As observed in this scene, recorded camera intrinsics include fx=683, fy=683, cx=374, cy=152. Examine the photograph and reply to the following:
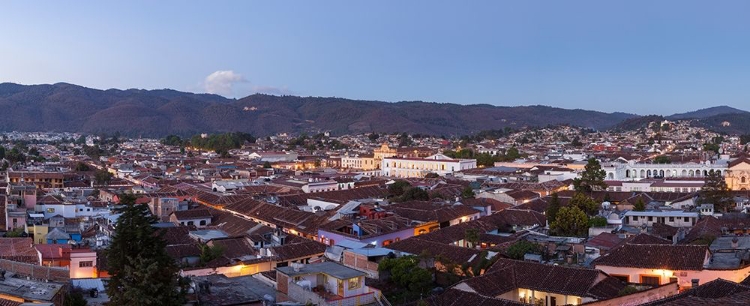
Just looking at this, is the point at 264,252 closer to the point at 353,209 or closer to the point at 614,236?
the point at 353,209

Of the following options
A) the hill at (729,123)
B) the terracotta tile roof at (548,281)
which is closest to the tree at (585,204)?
the terracotta tile roof at (548,281)

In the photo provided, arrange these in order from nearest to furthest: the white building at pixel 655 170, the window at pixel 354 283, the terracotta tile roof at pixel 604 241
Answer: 1. the window at pixel 354 283
2. the terracotta tile roof at pixel 604 241
3. the white building at pixel 655 170

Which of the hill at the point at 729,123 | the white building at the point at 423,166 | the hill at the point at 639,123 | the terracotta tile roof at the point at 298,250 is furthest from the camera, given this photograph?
the hill at the point at 639,123

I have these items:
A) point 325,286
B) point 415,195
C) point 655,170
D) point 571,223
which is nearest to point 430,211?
point 415,195

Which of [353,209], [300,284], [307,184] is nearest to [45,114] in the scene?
[307,184]

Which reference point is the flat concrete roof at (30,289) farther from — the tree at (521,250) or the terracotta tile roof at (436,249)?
the tree at (521,250)

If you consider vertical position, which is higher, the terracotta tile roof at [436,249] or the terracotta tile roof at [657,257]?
the terracotta tile roof at [657,257]

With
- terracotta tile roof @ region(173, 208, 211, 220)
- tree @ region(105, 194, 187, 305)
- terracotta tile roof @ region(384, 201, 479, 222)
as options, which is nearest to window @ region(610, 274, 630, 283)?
tree @ region(105, 194, 187, 305)
